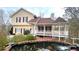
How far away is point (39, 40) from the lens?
2928mm

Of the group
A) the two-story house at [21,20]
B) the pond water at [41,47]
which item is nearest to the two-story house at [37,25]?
the two-story house at [21,20]

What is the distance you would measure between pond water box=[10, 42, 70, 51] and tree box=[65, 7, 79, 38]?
189 mm

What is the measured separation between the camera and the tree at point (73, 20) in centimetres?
287

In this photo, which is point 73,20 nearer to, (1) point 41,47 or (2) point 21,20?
(1) point 41,47

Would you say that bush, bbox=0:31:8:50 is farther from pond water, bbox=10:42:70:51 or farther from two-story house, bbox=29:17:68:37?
two-story house, bbox=29:17:68:37

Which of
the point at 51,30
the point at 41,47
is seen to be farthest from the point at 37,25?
the point at 41,47

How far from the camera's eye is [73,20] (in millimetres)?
2898

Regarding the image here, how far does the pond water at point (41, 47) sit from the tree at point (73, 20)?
0.62ft

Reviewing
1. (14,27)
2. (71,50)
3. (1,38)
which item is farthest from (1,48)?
(71,50)

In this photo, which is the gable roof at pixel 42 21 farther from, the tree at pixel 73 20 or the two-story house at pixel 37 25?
the tree at pixel 73 20

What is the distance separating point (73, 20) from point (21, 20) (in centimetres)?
66

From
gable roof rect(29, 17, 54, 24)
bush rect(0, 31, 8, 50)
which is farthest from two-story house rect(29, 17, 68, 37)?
bush rect(0, 31, 8, 50)

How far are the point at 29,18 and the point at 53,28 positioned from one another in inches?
13.0

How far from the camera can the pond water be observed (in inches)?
115
